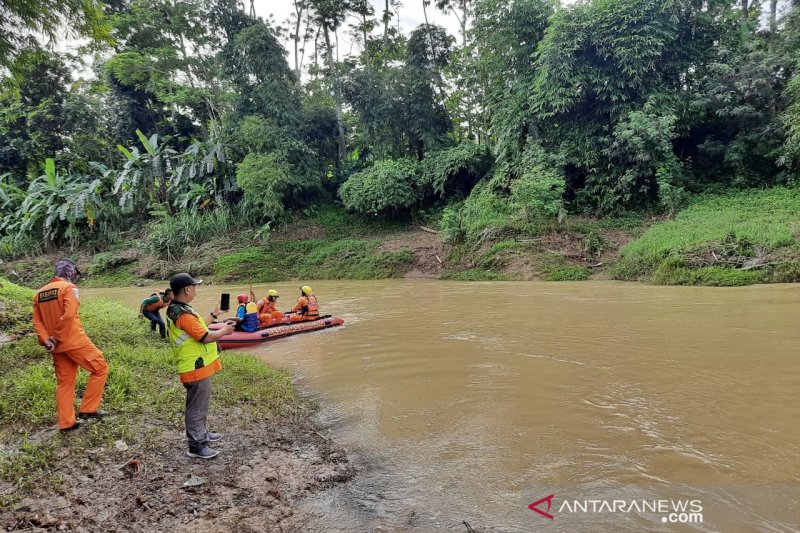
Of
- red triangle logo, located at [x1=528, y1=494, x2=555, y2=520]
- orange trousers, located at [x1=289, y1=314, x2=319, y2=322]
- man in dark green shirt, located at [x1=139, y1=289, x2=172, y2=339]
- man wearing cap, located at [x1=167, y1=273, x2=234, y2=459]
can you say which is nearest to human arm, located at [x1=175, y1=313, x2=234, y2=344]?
man wearing cap, located at [x1=167, y1=273, x2=234, y2=459]

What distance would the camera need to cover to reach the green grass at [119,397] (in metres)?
3.44

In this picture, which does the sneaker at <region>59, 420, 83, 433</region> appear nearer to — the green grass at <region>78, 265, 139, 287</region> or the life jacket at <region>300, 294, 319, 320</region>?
the life jacket at <region>300, 294, 319, 320</region>

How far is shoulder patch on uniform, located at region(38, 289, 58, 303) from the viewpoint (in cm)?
393

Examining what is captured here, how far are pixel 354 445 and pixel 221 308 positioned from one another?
1.68 meters

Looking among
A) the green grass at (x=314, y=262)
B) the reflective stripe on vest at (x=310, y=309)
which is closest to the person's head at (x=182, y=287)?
the reflective stripe on vest at (x=310, y=309)

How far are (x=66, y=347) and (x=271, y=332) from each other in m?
4.54

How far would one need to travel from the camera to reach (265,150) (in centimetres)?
2127

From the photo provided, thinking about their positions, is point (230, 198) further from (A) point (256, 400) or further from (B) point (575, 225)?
(A) point (256, 400)

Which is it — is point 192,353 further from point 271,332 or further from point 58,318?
point 271,332

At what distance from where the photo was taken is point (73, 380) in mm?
Result: 3941

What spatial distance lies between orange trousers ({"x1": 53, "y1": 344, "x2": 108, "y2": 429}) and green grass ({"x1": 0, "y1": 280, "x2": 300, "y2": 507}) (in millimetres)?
183

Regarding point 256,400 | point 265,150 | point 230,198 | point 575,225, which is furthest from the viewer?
point 230,198

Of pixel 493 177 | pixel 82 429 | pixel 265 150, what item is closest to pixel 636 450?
pixel 82 429

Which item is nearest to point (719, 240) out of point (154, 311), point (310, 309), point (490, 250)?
point (490, 250)
